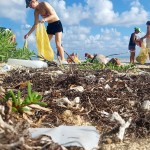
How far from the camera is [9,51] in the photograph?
8.92m

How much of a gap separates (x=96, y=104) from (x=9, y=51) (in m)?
5.73

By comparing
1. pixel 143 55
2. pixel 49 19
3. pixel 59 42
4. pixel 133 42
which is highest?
pixel 49 19

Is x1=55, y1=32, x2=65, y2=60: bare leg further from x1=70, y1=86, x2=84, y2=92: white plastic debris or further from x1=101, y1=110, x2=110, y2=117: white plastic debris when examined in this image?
x1=101, y1=110, x2=110, y2=117: white plastic debris

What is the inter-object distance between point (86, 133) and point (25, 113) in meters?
0.58

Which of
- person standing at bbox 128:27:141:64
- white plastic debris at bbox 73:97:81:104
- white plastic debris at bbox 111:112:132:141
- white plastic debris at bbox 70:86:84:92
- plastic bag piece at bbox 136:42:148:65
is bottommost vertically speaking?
white plastic debris at bbox 111:112:132:141

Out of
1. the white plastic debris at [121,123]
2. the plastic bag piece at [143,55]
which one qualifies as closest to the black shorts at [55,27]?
the plastic bag piece at [143,55]

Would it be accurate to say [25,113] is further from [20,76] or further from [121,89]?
[20,76]

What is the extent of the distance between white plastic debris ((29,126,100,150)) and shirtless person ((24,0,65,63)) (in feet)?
22.9

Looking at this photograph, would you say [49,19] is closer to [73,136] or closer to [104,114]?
[104,114]

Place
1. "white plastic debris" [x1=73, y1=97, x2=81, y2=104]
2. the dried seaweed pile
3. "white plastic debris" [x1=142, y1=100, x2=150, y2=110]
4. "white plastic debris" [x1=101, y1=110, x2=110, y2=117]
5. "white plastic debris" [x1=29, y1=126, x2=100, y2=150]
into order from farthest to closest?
1. "white plastic debris" [x1=73, y1=97, x2=81, y2=104]
2. "white plastic debris" [x1=142, y1=100, x2=150, y2=110]
3. "white plastic debris" [x1=101, y1=110, x2=110, y2=117]
4. the dried seaweed pile
5. "white plastic debris" [x1=29, y1=126, x2=100, y2=150]

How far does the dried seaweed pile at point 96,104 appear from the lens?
293 centimetres

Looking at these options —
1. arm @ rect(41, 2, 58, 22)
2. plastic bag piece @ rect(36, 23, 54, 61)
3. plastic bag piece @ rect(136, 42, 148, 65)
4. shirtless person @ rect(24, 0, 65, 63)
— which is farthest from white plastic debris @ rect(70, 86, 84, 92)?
plastic bag piece @ rect(136, 42, 148, 65)

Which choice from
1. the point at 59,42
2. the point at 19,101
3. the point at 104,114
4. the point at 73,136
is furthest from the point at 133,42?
the point at 73,136

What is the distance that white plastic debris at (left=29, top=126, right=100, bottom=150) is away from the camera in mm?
2301
